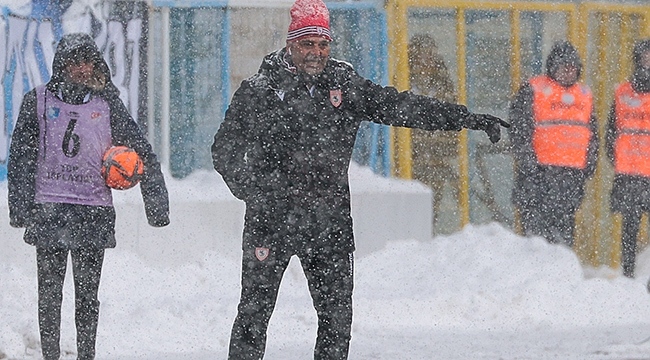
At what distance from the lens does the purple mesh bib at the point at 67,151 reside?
22.2 ft

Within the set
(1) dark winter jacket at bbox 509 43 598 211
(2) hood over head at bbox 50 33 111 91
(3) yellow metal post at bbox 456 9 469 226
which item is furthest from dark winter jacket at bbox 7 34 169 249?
(3) yellow metal post at bbox 456 9 469 226

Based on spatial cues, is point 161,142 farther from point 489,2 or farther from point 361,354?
point 361,354

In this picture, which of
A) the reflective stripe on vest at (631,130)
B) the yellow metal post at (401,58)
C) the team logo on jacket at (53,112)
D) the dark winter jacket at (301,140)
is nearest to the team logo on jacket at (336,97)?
the dark winter jacket at (301,140)

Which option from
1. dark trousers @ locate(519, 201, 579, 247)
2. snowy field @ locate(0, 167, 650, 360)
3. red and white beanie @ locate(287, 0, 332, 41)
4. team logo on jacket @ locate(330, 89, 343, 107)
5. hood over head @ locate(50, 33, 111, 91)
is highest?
red and white beanie @ locate(287, 0, 332, 41)

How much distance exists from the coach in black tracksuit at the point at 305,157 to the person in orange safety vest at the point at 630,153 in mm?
6352

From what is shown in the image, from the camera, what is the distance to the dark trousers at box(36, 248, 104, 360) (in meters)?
A: 6.81

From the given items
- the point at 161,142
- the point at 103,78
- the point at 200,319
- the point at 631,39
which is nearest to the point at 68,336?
the point at 200,319

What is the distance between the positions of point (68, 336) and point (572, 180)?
478cm

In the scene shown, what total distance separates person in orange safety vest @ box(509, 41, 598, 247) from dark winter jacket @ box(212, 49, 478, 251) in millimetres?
5696

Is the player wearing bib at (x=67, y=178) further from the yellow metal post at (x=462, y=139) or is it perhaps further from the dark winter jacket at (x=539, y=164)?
the yellow metal post at (x=462, y=139)

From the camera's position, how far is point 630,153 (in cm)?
1183

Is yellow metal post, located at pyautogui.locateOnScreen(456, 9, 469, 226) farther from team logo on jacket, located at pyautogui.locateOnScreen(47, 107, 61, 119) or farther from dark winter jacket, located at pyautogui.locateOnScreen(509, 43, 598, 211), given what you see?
team logo on jacket, located at pyautogui.locateOnScreen(47, 107, 61, 119)

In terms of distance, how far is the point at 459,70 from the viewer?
13.2 metres

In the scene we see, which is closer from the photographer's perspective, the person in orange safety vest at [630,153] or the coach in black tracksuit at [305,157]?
the coach in black tracksuit at [305,157]
